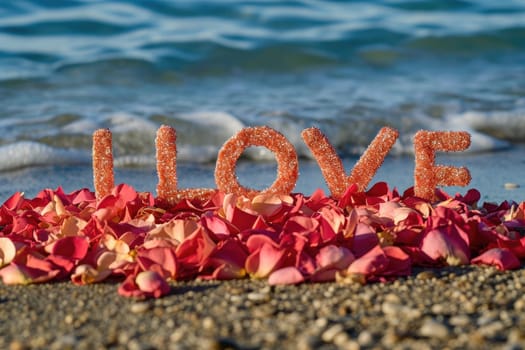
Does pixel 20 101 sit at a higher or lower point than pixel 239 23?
lower

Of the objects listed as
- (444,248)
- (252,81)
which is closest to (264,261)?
(444,248)

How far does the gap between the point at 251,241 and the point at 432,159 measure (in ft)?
3.20

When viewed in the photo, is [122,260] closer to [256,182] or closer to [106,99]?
[256,182]

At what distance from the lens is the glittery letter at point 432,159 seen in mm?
2980

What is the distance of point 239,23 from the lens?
9.59 m

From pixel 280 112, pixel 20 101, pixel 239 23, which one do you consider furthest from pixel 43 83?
pixel 239 23

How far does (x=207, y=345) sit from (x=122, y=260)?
692mm

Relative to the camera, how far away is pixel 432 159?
300cm

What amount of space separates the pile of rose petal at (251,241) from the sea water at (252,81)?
1.24 m

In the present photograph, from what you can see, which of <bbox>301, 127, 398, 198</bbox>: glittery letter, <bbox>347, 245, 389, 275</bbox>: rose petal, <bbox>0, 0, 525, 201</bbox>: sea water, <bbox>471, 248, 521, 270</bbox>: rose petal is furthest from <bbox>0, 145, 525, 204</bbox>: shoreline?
<bbox>347, 245, 389, 275</bbox>: rose petal

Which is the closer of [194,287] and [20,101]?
[194,287]

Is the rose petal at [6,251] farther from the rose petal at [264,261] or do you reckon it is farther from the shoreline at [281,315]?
the rose petal at [264,261]

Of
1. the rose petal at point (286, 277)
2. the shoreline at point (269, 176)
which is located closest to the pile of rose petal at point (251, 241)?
the rose petal at point (286, 277)

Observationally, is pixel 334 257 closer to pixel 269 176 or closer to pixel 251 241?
pixel 251 241
